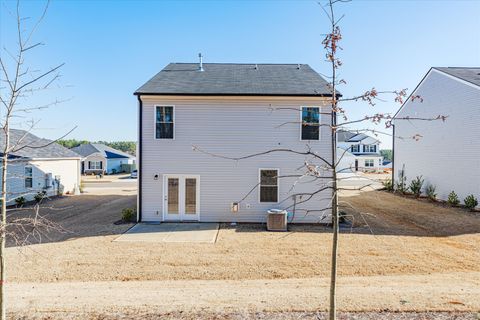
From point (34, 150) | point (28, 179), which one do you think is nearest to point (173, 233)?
point (28, 179)

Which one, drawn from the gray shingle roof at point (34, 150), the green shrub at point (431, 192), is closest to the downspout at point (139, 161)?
the gray shingle roof at point (34, 150)

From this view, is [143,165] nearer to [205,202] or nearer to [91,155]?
[205,202]

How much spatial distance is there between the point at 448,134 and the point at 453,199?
13.3 ft

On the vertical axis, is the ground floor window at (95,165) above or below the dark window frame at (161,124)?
below

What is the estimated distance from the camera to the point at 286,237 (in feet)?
34.3

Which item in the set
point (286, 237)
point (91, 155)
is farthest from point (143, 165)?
point (91, 155)

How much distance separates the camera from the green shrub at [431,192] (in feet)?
60.5

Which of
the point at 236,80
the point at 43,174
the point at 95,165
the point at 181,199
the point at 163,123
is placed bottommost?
the point at 181,199

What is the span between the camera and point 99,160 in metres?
43.5

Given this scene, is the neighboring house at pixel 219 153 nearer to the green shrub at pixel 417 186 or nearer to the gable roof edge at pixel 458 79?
the gable roof edge at pixel 458 79

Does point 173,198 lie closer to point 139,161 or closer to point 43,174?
point 139,161

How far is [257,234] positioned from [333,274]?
6896 millimetres

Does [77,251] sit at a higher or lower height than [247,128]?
lower

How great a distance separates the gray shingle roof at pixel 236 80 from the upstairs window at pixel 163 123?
2.70 feet
